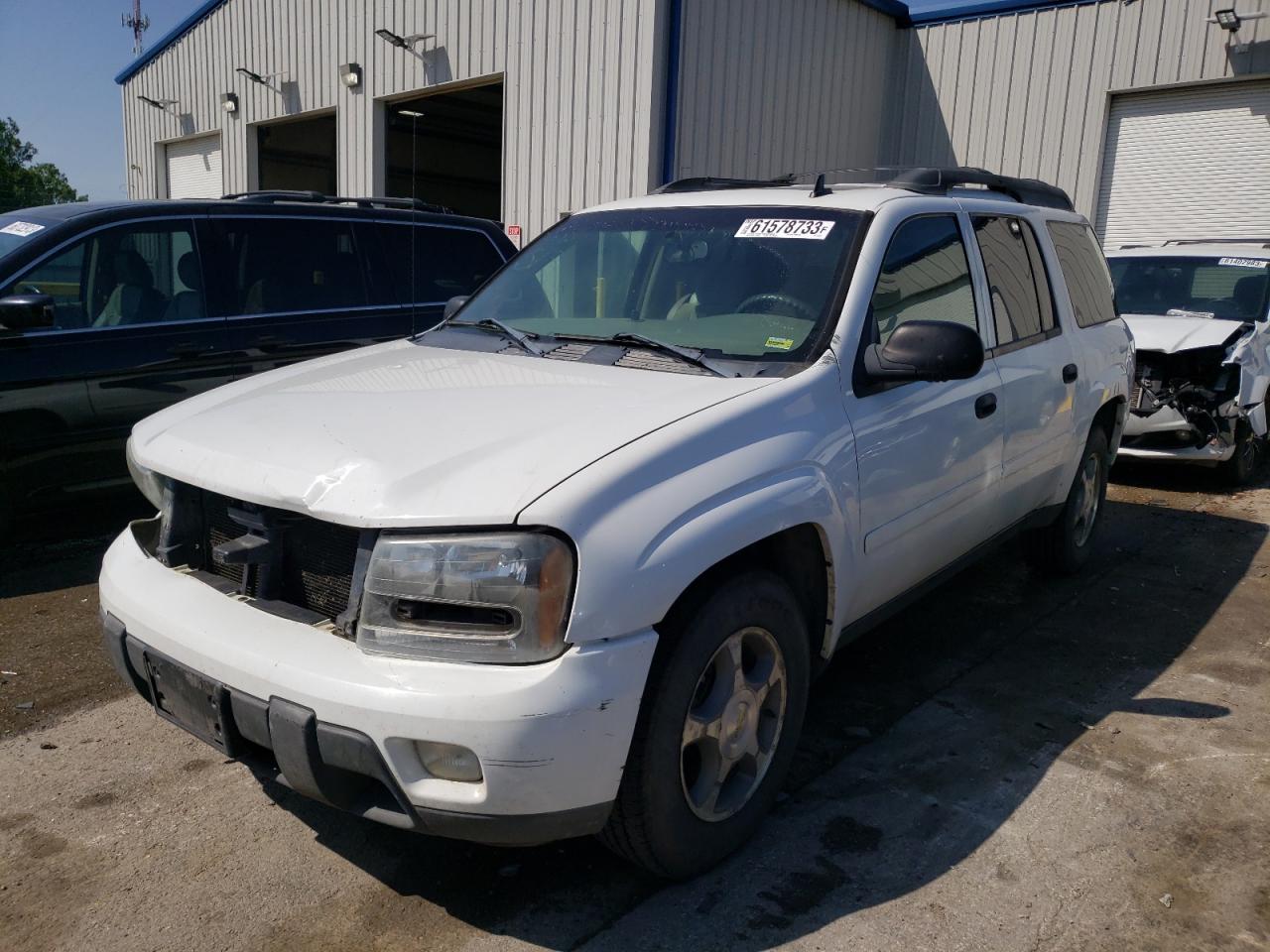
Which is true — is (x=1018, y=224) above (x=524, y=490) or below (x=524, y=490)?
above

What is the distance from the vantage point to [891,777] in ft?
11.1

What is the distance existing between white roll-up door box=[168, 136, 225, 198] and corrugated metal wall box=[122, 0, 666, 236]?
0.35 meters

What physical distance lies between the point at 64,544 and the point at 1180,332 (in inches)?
302

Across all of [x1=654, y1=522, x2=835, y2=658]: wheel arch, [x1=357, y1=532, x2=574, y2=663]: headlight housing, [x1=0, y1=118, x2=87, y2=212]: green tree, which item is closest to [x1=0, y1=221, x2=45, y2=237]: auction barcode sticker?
[x1=357, y1=532, x2=574, y2=663]: headlight housing

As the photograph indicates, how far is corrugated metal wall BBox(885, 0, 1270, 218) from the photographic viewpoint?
11.9 meters

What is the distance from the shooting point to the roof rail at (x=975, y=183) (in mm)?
4121

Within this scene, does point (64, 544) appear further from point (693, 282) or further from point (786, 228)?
point (786, 228)

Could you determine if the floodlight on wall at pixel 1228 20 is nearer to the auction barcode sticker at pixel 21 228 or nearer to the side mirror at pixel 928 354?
the side mirror at pixel 928 354

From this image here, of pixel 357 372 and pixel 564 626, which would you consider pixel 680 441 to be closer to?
pixel 564 626

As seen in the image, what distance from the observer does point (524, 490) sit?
2.34m

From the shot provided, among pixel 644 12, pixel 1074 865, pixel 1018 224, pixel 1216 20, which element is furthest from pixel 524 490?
pixel 1216 20

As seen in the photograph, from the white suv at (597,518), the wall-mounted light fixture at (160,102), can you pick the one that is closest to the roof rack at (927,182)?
the white suv at (597,518)

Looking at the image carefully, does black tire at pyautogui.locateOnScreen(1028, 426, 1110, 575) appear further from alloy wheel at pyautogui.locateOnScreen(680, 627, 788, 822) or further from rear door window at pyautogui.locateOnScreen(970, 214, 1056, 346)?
alloy wheel at pyautogui.locateOnScreen(680, 627, 788, 822)

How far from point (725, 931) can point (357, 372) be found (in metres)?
2.02
